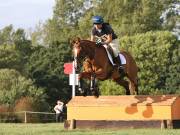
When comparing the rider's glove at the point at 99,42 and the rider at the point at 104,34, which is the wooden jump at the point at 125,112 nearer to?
the rider at the point at 104,34

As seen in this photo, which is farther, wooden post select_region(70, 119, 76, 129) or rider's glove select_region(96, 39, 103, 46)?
wooden post select_region(70, 119, 76, 129)

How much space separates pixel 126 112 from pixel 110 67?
1.49 meters

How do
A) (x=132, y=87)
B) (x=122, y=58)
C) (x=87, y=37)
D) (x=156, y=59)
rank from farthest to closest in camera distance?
(x=87, y=37) → (x=156, y=59) → (x=132, y=87) → (x=122, y=58)

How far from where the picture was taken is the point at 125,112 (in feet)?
54.5

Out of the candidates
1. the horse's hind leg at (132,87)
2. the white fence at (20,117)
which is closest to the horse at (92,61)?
the horse's hind leg at (132,87)

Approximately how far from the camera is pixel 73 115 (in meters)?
17.4

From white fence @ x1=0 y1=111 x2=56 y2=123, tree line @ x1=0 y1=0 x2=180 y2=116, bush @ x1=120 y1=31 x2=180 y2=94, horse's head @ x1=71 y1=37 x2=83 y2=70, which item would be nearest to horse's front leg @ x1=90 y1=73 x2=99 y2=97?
horse's head @ x1=71 y1=37 x2=83 y2=70

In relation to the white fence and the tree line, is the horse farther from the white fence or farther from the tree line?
the tree line

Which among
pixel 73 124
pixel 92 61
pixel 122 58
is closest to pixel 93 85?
pixel 92 61

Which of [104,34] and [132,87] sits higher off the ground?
[104,34]

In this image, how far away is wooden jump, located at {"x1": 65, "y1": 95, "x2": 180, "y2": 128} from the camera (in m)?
16.1

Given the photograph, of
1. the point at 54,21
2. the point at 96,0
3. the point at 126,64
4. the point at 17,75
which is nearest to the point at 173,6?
the point at 96,0

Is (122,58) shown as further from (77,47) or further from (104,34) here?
(77,47)

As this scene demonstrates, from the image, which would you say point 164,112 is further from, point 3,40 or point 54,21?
point 3,40
